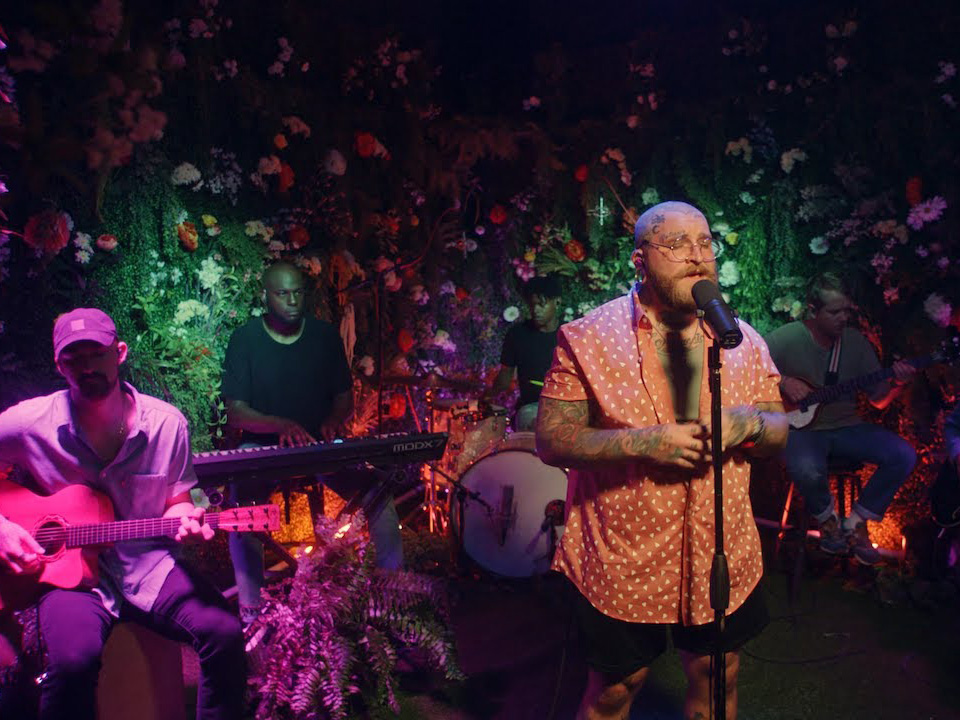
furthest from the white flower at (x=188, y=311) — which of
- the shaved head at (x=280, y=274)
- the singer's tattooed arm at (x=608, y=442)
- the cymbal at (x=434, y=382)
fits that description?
the singer's tattooed arm at (x=608, y=442)

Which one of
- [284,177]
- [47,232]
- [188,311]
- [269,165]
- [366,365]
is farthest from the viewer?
[366,365]

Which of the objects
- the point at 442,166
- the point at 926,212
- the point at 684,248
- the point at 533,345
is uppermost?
the point at 442,166

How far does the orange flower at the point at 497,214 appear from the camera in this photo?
777 centimetres

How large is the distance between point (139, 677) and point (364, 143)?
4.62 meters

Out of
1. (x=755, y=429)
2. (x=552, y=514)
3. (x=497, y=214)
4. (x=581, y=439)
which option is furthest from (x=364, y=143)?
(x=755, y=429)

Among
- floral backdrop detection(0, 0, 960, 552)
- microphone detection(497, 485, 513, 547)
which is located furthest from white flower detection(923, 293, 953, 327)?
microphone detection(497, 485, 513, 547)

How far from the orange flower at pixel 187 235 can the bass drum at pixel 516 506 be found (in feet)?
8.02

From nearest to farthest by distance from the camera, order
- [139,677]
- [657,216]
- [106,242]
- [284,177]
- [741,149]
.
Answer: [657,216]
[139,677]
[106,242]
[284,177]
[741,149]

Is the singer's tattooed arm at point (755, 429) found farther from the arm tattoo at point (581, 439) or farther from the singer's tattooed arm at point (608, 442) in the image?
the arm tattoo at point (581, 439)

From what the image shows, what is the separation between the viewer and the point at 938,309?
5.82 meters

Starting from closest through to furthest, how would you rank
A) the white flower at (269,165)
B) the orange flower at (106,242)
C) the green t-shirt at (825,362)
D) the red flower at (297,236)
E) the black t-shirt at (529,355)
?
the orange flower at (106,242) → the green t-shirt at (825,362) → the white flower at (269,165) → the red flower at (297,236) → the black t-shirt at (529,355)

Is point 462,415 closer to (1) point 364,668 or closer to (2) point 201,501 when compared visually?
(2) point 201,501

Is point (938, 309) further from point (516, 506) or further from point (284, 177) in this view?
point (284, 177)

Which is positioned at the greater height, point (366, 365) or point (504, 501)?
point (366, 365)
